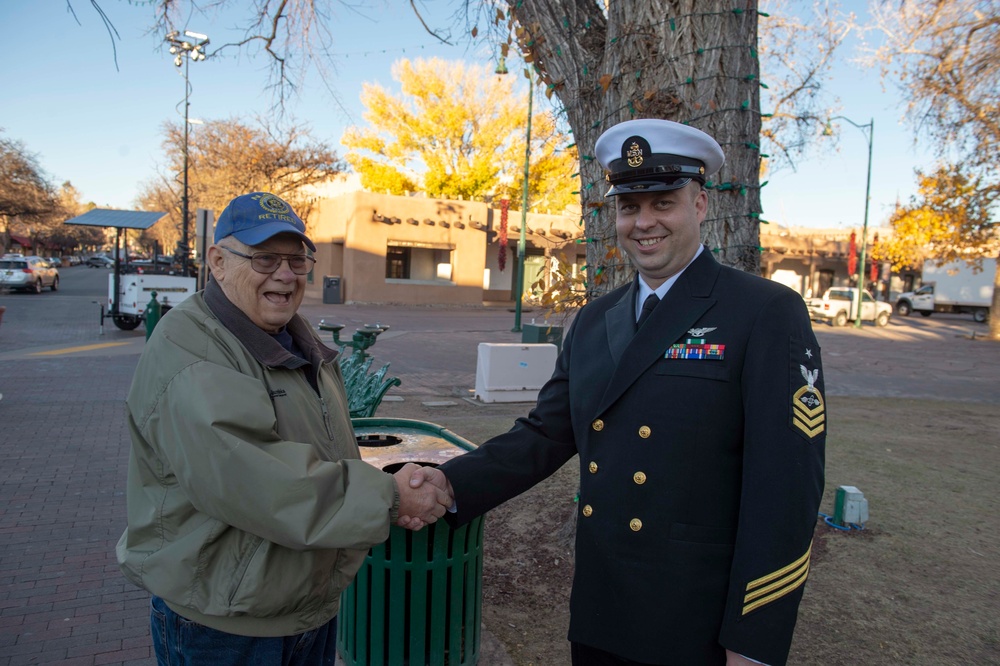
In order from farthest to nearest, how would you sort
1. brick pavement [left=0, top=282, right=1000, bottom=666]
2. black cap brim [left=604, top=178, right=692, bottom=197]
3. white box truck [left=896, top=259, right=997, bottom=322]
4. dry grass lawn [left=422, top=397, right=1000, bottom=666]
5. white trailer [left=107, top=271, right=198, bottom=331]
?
1. white box truck [left=896, top=259, right=997, bottom=322]
2. white trailer [left=107, top=271, right=198, bottom=331]
3. brick pavement [left=0, top=282, right=1000, bottom=666]
4. dry grass lawn [left=422, top=397, right=1000, bottom=666]
5. black cap brim [left=604, top=178, right=692, bottom=197]

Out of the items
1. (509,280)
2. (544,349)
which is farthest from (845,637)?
(509,280)

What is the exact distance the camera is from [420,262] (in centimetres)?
3148

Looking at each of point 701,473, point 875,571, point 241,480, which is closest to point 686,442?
point 701,473

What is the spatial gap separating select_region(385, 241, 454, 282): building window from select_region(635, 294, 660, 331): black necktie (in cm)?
2858

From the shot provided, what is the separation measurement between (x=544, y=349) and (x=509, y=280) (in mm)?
24915

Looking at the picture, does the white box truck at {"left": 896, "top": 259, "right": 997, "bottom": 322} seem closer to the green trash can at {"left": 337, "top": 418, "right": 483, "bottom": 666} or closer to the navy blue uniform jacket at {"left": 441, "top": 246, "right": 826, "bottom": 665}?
the green trash can at {"left": 337, "top": 418, "right": 483, "bottom": 666}

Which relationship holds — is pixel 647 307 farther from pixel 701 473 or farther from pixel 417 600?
pixel 417 600

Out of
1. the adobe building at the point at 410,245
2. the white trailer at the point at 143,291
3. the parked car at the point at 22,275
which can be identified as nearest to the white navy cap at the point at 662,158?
the white trailer at the point at 143,291

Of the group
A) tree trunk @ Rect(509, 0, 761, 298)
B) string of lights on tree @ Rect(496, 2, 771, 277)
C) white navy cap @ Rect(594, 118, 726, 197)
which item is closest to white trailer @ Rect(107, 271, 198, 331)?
string of lights on tree @ Rect(496, 2, 771, 277)

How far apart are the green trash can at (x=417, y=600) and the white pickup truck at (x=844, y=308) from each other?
28.3m

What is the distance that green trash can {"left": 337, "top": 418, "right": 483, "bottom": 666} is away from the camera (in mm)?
2754

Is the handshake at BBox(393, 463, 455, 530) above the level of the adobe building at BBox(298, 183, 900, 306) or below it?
below

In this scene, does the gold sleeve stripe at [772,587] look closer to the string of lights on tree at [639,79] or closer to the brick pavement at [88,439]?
the brick pavement at [88,439]

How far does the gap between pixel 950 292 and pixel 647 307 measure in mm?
45470
